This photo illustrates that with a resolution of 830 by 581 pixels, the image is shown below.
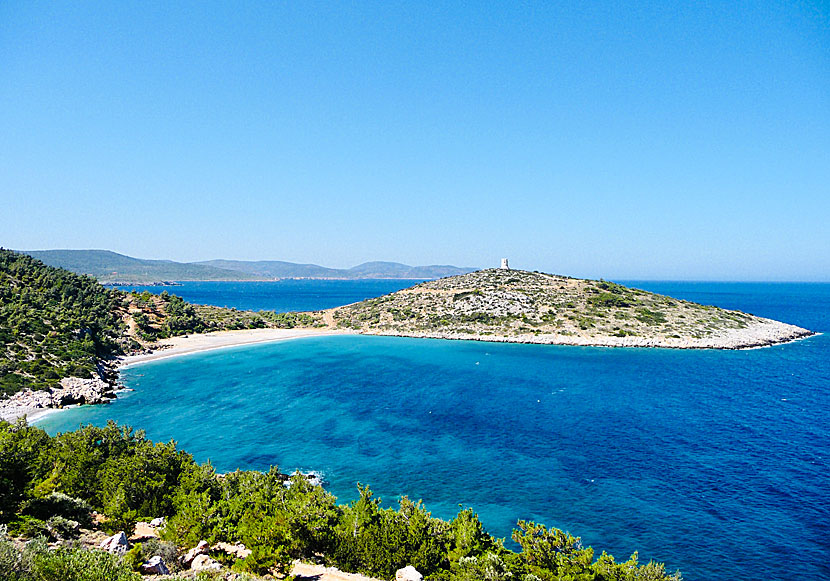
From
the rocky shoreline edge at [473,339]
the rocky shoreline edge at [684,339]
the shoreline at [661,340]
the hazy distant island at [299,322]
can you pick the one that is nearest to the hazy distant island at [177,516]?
the rocky shoreline edge at [473,339]

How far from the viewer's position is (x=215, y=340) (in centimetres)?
8162

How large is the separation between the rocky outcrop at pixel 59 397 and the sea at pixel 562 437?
2.16 metres

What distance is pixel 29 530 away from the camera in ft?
44.9

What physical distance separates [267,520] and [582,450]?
23.1 m

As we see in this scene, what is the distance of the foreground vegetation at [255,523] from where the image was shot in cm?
1397

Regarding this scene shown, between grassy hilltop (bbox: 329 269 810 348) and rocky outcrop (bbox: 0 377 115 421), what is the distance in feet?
185

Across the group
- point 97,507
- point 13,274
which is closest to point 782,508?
point 97,507

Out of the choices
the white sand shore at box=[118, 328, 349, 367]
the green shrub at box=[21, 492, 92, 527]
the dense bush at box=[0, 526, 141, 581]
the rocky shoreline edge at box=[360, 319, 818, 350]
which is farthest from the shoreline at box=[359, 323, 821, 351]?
the dense bush at box=[0, 526, 141, 581]

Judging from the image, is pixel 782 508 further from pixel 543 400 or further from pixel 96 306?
pixel 96 306

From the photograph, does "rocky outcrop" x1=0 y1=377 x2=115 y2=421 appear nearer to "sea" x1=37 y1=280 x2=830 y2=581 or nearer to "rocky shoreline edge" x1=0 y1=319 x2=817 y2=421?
"rocky shoreline edge" x1=0 y1=319 x2=817 y2=421

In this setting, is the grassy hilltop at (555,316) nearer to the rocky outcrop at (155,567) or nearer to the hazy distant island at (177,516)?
the hazy distant island at (177,516)

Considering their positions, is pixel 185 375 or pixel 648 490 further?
pixel 185 375

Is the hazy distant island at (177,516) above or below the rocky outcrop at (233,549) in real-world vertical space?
above

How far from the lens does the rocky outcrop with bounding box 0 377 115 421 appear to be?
3738cm
